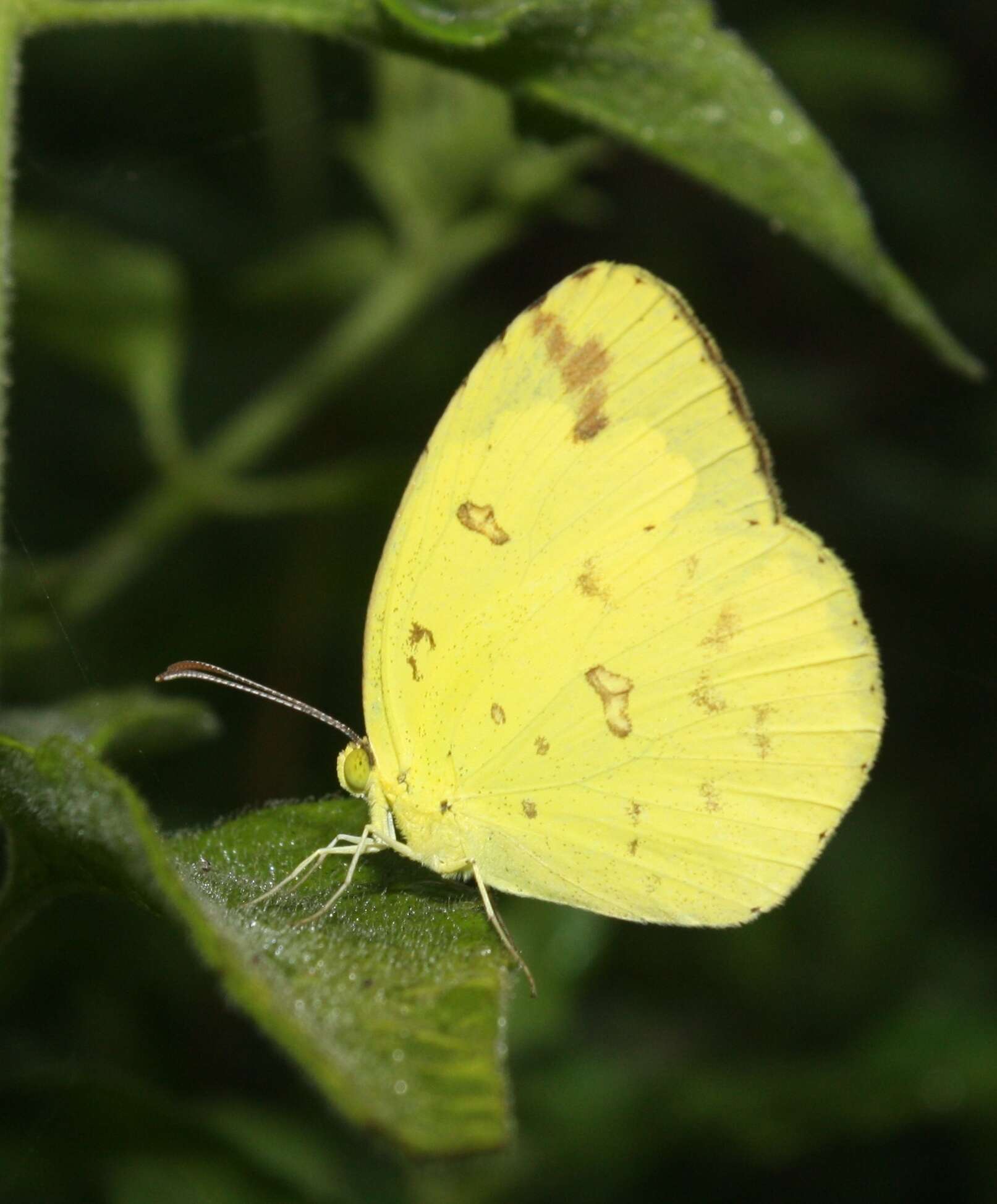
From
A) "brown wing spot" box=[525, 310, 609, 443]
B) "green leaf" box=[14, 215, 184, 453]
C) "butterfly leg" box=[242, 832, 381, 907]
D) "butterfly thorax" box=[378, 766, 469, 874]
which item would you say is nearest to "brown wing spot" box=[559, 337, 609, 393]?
"brown wing spot" box=[525, 310, 609, 443]

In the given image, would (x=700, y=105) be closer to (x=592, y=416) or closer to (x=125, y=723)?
(x=592, y=416)

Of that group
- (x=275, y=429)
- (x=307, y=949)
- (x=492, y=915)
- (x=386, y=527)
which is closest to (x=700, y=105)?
(x=492, y=915)

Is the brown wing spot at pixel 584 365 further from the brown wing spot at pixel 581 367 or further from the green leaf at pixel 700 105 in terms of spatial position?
the green leaf at pixel 700 105

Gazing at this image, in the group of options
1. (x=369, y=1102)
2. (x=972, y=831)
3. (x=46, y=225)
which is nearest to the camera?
(x=369, y=1102)

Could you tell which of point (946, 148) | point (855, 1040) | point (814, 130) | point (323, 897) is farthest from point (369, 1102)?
point (946, 148)

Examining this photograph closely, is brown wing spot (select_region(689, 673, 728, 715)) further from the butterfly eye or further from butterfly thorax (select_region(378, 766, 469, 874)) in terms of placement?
the butterfly eye

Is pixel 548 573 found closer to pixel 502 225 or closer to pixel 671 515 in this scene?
pixel 671 515
